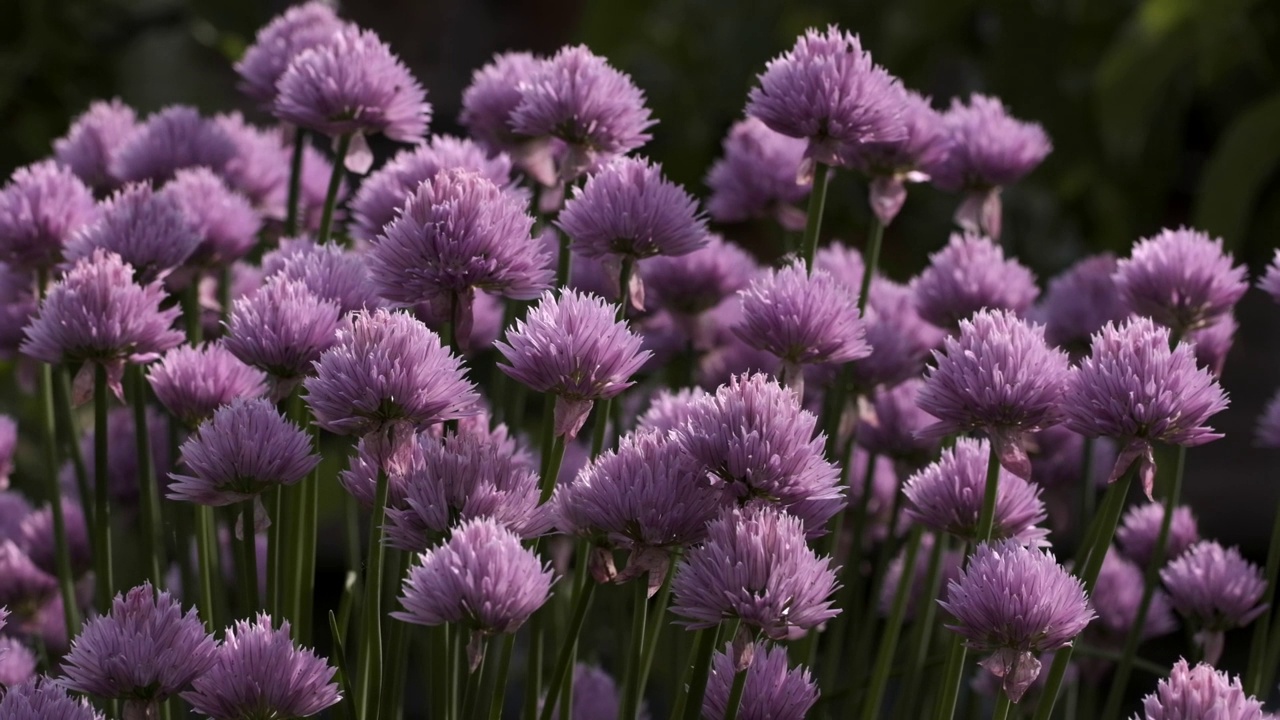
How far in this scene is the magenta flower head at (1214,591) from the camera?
74cm

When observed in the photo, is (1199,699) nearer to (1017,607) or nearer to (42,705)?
(1017,607)

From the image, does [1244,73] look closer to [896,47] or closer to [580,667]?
[896,47]

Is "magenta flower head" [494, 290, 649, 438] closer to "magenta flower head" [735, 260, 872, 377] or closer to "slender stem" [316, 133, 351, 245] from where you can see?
"magenta flower head" [735, 260, 872, 377]

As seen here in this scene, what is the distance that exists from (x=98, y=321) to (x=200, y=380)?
0.05 meters

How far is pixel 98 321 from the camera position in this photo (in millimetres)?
634

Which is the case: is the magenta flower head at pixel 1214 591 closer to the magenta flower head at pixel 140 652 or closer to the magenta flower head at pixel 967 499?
the magenta flower head at pixel 967 499

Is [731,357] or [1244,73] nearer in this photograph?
[731,357]

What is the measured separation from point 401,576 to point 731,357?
0.30 metres

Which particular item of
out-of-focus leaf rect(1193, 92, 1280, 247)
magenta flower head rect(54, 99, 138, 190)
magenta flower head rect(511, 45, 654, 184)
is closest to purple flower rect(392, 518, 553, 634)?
magenta flower head rect(511, 45, 654, 184)

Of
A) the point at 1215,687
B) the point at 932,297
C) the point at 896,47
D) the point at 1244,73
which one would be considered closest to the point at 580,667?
the point at 932,297

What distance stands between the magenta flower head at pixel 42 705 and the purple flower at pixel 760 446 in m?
0.22

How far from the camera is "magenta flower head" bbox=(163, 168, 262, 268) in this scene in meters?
0.79

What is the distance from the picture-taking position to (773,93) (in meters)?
0.71

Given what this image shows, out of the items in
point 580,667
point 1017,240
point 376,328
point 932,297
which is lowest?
point 580,667
